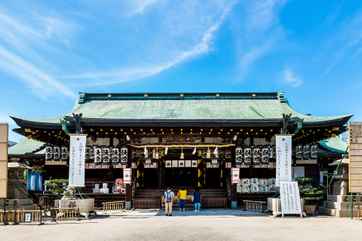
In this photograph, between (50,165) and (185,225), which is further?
(50,165)

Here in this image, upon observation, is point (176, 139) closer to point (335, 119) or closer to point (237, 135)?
point (237, 135)

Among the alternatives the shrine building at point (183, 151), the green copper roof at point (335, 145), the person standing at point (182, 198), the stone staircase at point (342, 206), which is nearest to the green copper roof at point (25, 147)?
the shrine building at point (183, 151)

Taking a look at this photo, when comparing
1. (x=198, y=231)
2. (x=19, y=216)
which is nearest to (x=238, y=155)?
(x=198, y=231)

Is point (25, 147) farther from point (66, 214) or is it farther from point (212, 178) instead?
point (212, 178)

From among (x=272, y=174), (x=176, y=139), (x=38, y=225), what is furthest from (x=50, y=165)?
(x=272, y=174)

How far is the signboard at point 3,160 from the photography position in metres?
17.4

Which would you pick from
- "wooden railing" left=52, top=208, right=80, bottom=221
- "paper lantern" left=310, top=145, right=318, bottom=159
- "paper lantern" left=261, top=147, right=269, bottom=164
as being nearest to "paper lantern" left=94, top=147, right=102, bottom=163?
"wooden railing" left=52, top=208, right=80, bottom=221

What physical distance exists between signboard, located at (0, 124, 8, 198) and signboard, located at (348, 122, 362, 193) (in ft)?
48.9

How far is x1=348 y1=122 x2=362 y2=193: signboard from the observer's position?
60.8ft

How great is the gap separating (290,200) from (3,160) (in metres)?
13.3

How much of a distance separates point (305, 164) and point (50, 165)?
1802 cm

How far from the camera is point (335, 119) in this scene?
25.3m

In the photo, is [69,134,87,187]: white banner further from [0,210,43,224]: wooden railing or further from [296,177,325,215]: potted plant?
[296,177,325,215]: potted plant

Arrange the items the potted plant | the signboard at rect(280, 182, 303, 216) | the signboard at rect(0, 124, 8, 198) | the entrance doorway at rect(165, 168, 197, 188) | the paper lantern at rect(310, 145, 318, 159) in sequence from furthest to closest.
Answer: the entrance doorway at rect(165, 168, 197, 188), the paper lantern at rect(310, 145, 318, 159), the potted plant, the signboard at rect(280, 182, 303, 216), the signboard at rect(0, 124, 8, 198)
